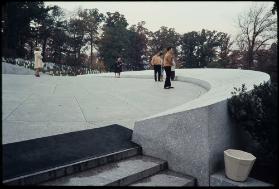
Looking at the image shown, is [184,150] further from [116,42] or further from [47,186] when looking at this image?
[116,42]

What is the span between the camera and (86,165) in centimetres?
443

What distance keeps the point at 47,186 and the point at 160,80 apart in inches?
500

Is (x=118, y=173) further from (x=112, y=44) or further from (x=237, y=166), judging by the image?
(x=112, y=44)

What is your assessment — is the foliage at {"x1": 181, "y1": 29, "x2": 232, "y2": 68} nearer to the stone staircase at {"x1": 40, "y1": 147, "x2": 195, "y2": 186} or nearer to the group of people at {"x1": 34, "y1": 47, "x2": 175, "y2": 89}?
the group of people at {"x1": 34, "y1": 47, "x2": 175, "y2": 89}

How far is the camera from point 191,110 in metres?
4.79

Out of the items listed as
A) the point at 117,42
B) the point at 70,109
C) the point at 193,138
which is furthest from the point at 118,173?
the point at 117,42

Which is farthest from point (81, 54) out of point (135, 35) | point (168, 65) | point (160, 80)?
point (168, 65)

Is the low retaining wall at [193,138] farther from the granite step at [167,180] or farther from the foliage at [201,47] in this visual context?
the foliage at [201,47]

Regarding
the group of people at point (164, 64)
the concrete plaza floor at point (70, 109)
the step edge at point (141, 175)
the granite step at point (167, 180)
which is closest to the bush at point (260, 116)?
the granite step at point (167, 180)

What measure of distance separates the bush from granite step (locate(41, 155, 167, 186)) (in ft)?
5.23

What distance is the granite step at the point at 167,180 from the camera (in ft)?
14.6

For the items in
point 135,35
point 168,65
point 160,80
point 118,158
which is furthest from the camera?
point 135,35

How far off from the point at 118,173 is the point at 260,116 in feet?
8.48

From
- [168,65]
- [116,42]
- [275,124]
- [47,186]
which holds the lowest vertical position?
[47,186]
